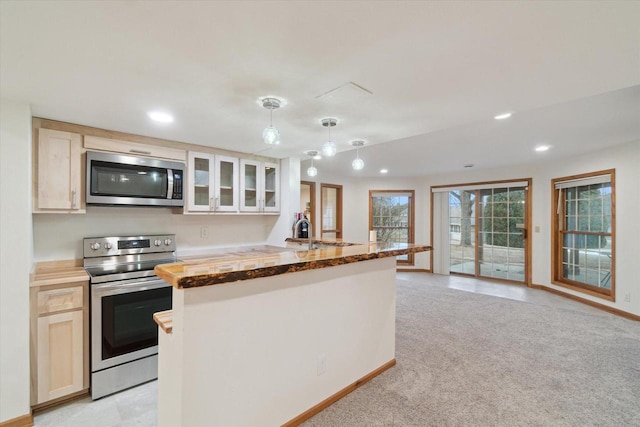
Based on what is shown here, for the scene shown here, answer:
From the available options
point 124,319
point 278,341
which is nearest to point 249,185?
point 124,319

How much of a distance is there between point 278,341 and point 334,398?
71 cm

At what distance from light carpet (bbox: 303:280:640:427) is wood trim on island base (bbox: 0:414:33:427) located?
1.94m

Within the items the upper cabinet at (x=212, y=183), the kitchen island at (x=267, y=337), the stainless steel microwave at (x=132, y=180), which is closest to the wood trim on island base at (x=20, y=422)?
the kitchen island at (x=267, y=337)

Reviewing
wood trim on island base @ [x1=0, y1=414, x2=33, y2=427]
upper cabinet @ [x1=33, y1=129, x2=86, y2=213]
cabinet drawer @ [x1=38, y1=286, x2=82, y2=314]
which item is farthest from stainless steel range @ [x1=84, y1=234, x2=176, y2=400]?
upper cabinet @ [x1=33, y1=129, x2=86, y2=213]

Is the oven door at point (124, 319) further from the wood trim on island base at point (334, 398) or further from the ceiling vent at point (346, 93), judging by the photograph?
the ceiling vent at point (346, 93)

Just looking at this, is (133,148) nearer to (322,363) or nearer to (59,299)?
(59,299)

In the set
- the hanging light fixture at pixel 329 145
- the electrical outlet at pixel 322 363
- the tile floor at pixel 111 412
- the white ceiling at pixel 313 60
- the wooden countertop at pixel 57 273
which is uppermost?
the white ceiling at pixel 313 60

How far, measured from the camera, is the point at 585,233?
15.5ft

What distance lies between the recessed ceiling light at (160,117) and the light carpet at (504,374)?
7.99ft

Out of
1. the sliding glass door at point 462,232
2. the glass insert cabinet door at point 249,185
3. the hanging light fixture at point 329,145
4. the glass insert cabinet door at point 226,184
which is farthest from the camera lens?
the sliding glass door at point 462,232

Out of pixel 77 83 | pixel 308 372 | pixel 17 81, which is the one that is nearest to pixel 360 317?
pixel 308 372

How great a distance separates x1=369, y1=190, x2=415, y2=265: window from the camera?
726cm

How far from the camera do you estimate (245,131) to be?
2.73 m

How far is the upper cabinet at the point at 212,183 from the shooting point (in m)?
3.16
